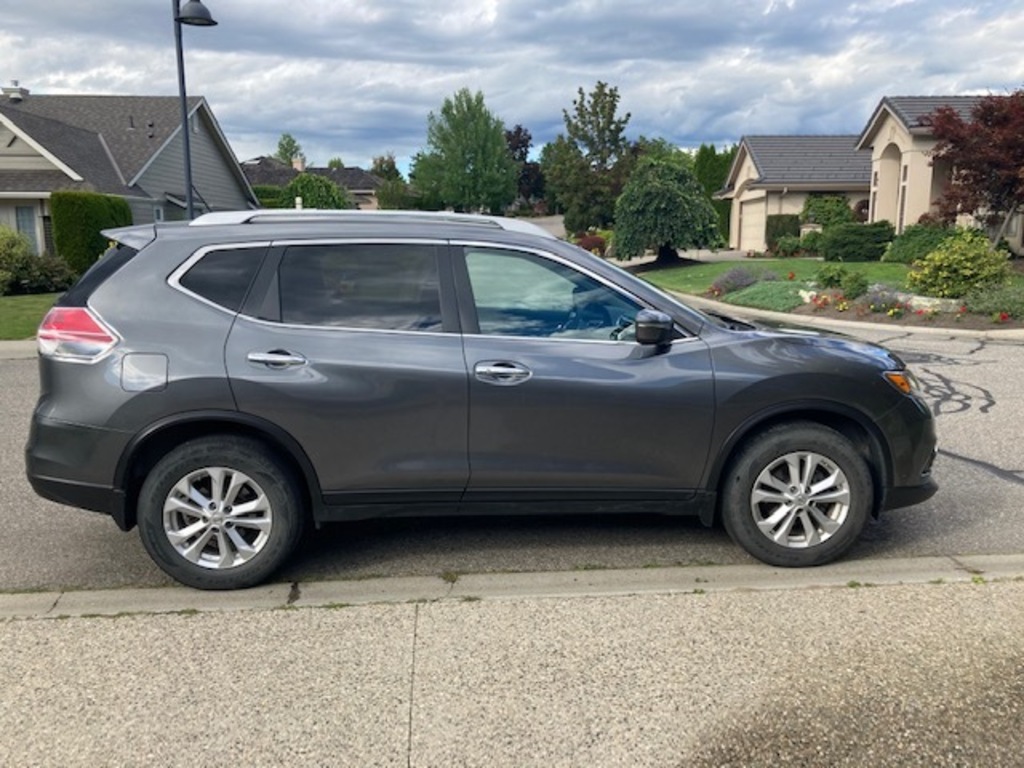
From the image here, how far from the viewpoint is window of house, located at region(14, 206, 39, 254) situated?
82.8ft

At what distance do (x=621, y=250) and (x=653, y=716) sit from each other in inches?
1084

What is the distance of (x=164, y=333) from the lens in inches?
157

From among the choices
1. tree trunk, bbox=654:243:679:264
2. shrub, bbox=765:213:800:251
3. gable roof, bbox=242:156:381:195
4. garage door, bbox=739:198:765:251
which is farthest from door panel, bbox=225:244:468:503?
gable roof, bbox=242:156:381:195

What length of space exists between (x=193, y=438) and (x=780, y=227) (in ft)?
113

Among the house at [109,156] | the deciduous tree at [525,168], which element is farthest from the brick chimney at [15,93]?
the deciduous tree at [525,168]

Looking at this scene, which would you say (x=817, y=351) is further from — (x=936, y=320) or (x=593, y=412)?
(x=936, y=320)

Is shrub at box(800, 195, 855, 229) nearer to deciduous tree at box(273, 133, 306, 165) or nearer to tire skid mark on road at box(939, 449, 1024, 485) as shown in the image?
tire skid mark on road at box(939, 449, 1024, 485)

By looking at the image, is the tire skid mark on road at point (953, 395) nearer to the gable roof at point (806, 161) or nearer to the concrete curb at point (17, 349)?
the concrete curb at point (17, 349)

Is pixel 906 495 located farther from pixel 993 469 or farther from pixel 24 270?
pixel 24 270

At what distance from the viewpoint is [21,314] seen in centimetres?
1625

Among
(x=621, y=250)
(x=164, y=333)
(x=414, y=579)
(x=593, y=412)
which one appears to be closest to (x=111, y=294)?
(x=164, y=333)

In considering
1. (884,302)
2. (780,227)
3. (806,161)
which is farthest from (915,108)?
(884,302)

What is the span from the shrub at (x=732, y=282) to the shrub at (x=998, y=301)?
6.19 m

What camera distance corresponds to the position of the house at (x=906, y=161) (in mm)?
26109
